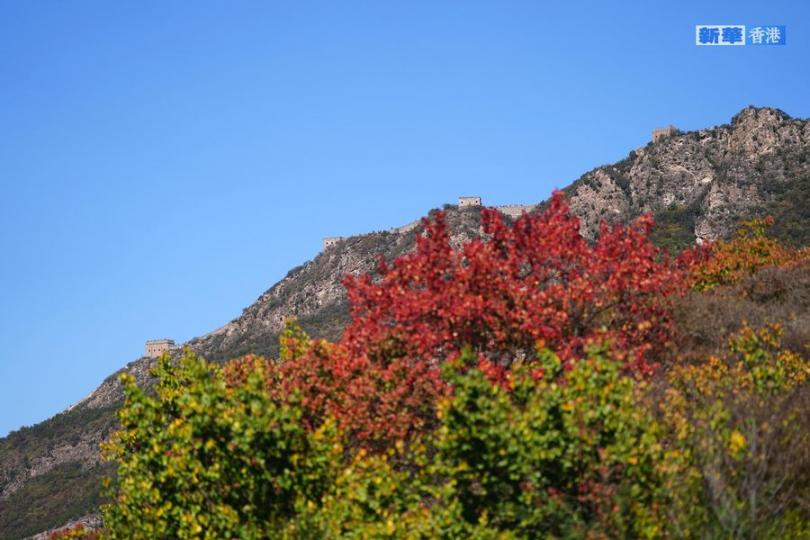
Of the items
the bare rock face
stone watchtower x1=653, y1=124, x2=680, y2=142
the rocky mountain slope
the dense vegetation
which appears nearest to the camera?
the dense vegetation

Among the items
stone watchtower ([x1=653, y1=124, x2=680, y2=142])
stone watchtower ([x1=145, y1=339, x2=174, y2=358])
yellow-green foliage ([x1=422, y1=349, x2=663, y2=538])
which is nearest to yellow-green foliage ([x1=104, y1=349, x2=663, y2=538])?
yellow-green foliage ([x1=422, y1=349, x2=663, y2=538])

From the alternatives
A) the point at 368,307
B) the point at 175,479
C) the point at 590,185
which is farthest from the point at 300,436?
the point at 590,185

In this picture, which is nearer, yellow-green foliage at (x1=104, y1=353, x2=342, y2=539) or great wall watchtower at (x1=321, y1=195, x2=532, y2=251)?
yellow-green foliage at (x1=104, y1=353, x2=342, y2=539)

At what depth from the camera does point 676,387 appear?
1995 centimetres

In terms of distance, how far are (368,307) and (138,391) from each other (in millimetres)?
5709

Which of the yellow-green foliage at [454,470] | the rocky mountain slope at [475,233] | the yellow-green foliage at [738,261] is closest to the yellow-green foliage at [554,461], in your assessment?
the yellow-green foliage at [454,470]

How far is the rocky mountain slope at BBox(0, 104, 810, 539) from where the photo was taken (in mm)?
102062

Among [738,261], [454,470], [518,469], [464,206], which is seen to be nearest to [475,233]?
[464,206]

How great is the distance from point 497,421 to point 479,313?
20.0 feet

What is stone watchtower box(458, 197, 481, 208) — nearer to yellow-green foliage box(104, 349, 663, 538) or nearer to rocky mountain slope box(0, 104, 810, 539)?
rocky mountain slope box(0, 104, 810, 539)

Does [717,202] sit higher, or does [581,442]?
[717,202]

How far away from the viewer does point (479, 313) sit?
64.6 ft

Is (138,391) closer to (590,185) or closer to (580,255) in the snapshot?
(580,255)

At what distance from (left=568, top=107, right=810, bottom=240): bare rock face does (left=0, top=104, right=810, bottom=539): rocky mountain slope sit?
164mm
